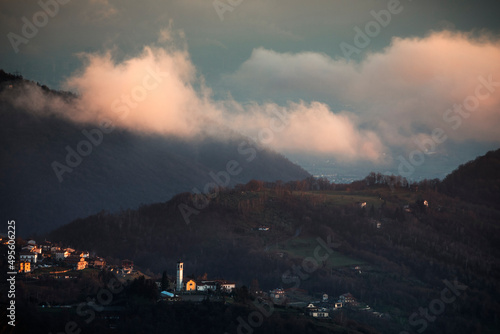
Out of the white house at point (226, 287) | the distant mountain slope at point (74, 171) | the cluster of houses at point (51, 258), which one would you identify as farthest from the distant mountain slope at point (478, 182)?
the cluster of houses at point (51, 258)

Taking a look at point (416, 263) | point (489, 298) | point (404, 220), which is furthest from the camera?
point (404, 220)

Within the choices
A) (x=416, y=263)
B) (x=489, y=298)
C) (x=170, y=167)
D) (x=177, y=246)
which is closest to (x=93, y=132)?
(x=170, y=167)

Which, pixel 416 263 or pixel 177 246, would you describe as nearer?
pixel 416 263

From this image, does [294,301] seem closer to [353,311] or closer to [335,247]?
[353,311]

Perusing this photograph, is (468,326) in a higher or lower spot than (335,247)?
lower
